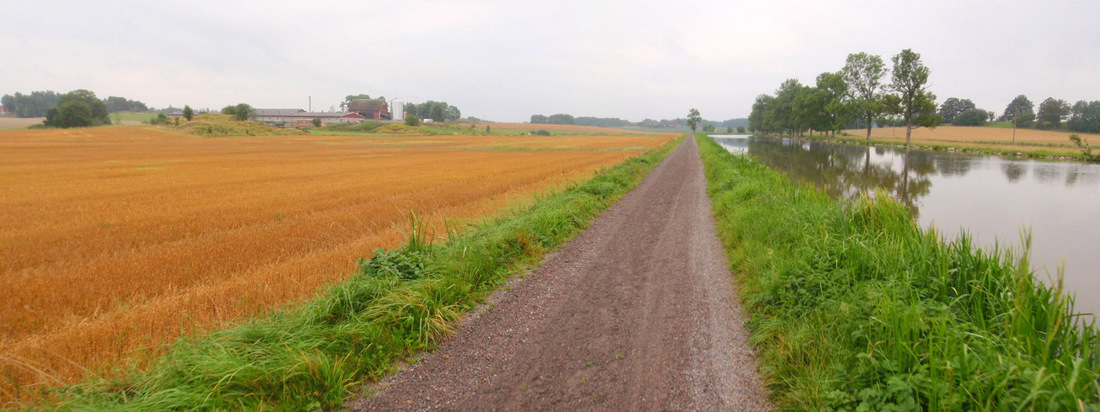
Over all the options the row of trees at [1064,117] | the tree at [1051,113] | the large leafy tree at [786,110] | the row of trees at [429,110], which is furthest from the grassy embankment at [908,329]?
the row of trees at [429,110]

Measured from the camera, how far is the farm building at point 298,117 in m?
126

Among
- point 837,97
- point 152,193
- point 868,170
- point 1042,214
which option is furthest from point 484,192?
point 837,97

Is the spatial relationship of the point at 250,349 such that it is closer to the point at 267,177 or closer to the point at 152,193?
the point at 152,193

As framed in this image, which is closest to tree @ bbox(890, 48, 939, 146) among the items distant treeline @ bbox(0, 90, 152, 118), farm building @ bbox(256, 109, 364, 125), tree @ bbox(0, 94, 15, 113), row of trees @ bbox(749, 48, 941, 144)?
row of trees @ bbox(749, 48, 941, 144)

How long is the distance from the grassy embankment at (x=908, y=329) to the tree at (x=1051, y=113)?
123 m

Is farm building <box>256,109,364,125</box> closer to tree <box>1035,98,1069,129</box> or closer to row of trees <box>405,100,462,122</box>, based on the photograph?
row of trees <box>405,100,462,122</box>

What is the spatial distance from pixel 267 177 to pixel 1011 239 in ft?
88.6

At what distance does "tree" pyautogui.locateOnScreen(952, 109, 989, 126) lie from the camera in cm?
10381

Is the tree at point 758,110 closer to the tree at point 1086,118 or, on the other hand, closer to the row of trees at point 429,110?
the tree at point 1086,118

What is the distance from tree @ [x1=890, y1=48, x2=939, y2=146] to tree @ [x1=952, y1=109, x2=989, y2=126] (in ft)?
213

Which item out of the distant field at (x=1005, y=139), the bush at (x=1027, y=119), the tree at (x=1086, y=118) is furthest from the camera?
the bush at (x=1027, y=119)

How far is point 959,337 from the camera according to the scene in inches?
136

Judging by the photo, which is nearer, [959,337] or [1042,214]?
[959,337]

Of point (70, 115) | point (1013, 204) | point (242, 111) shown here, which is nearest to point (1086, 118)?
point (1013, 204)
